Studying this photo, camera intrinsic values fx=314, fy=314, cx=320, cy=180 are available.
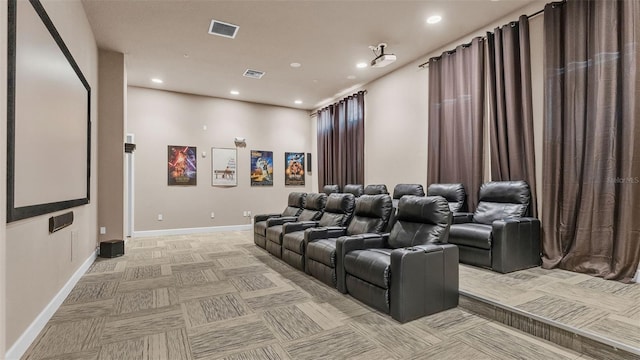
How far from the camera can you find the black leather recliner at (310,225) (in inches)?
161

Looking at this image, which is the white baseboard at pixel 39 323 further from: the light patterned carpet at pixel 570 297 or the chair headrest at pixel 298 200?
the light patterned carpet at pixel 570 297

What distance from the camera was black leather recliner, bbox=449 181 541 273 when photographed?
3492mm

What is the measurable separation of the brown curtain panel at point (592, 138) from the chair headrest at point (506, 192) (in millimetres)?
220

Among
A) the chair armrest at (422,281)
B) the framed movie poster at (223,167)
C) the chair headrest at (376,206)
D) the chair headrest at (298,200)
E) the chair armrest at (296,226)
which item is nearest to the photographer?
the chair armrest at (422,281)

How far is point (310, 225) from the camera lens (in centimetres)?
462

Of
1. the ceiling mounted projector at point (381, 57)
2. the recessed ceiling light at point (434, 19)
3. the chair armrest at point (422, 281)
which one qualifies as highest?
the recessed ceiling light at point (434, 19)

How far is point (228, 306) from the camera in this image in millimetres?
2965

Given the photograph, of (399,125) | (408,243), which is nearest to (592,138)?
(408,243)

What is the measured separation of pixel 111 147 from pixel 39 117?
304cm

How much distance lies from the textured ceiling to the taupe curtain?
88 cm

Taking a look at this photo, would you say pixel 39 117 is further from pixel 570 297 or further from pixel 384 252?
pixel 570 297

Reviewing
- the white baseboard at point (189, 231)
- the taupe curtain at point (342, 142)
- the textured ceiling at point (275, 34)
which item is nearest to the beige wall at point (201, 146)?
the white baseboard at point (189, 231)

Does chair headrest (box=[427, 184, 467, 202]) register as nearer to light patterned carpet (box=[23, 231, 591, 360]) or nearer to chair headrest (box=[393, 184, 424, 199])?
chair headrest (box=[393, 184, 424, 199])

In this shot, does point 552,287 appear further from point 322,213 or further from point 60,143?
point 60,143
